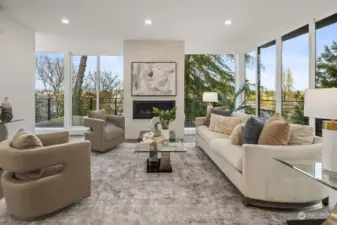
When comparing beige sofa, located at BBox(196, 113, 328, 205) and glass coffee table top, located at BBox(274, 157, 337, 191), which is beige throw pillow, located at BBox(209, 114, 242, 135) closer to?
beige sofa, located at BBox(196, 113, 328, 205)

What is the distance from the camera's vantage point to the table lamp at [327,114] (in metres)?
1.94

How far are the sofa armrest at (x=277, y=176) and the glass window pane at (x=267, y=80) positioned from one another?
3712mm

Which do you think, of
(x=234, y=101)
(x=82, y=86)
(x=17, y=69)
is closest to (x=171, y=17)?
(x=17, y=69)

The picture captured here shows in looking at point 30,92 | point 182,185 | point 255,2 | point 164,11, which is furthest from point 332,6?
point 30,92

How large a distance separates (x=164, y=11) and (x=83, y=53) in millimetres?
Answer: 4112

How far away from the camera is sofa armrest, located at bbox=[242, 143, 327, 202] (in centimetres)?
265

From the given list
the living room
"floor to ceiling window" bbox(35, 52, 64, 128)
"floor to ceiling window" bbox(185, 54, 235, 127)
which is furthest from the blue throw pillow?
"floor to ceiling window" bbox(35, 52, 64, 128)

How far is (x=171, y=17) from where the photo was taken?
500cm

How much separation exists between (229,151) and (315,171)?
1.35 meters

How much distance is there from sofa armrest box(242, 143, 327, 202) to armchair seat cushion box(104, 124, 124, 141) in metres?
3.45

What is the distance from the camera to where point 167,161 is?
14.3 ft

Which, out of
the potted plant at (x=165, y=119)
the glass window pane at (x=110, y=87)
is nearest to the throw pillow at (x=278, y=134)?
the potted plant at (x=165, y=119)

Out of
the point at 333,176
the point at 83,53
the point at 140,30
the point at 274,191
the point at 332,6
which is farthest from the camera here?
the point at 83,53

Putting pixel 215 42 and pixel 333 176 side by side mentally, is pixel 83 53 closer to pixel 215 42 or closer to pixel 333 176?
pixel 215 42
